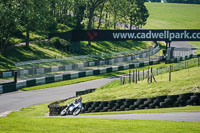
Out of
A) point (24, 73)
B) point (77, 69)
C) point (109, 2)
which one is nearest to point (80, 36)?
point (77, 69)

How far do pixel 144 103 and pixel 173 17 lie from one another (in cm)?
13100

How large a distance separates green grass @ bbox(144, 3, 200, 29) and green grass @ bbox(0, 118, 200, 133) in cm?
11227

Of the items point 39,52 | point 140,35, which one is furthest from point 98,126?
point 140,35

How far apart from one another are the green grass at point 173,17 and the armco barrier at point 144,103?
4159 inches

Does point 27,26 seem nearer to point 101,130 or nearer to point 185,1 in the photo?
point 101,130

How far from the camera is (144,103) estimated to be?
17.9 metres

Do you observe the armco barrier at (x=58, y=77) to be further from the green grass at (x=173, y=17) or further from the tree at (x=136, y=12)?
the green grass at (x=173, y=17)

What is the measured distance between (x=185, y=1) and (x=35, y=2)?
144871mm

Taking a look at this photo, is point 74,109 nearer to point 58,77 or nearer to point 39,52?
point 58,77

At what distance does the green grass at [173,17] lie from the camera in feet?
419

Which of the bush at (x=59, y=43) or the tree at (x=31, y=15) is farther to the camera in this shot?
the bush at (x=59, y=43)

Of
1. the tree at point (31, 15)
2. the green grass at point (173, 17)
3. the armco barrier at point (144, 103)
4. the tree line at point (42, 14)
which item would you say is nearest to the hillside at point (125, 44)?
the green grass at point (173, 17)

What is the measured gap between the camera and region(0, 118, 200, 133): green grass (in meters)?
11.7

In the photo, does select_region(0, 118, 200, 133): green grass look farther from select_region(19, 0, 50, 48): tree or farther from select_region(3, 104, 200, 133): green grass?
select_region(19, 0, 50, 48): tree
